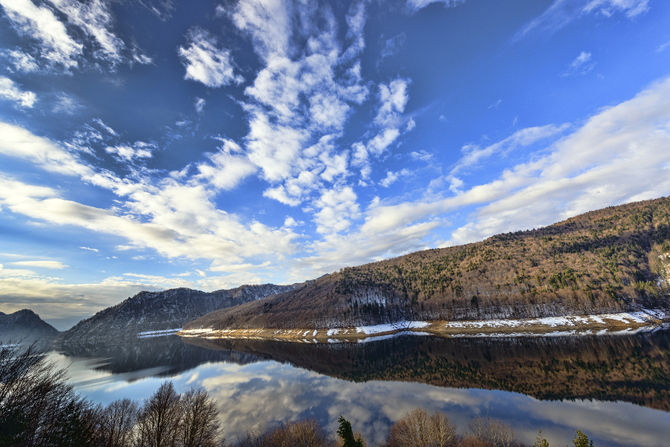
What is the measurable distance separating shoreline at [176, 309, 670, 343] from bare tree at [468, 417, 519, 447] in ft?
314

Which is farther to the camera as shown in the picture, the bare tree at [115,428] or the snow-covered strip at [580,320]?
the snow-covered strip at [580,320]

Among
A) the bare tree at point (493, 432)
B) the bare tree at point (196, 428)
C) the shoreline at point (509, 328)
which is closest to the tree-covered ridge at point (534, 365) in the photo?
the shoreline at point (509, 328)

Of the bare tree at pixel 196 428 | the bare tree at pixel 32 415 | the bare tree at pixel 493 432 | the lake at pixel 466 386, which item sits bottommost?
the lake at pixel 466 386

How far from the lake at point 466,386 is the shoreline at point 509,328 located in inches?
654

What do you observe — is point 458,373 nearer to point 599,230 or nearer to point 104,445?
point 104,445

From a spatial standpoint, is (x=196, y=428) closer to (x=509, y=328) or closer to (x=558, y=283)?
(x=509, y=328)

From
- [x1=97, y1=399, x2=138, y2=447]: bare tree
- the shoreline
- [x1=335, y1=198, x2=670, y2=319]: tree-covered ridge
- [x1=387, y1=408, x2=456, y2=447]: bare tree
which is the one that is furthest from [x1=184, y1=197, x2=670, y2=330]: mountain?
[x1=97, y1=399, x2=138, y2=447]: bare tree

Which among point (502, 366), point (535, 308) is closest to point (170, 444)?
point (502, 366)

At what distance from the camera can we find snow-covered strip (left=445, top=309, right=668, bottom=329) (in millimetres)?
104562

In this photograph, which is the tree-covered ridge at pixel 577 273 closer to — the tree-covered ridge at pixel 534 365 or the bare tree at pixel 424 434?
the tree-covered ridge at pixel 534 365

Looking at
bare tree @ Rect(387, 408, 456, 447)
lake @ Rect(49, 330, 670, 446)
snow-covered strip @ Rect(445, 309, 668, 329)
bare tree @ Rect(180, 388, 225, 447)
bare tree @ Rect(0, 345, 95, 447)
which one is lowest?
snow-covered strip @ Rect(445, 309, 668, 329)

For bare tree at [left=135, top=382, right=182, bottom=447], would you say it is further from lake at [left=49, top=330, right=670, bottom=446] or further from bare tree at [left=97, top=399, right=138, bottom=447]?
lake at [left=49, top=330, right=670, bottom=446]

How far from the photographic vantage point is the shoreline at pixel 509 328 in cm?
10094

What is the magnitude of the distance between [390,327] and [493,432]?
142 m
